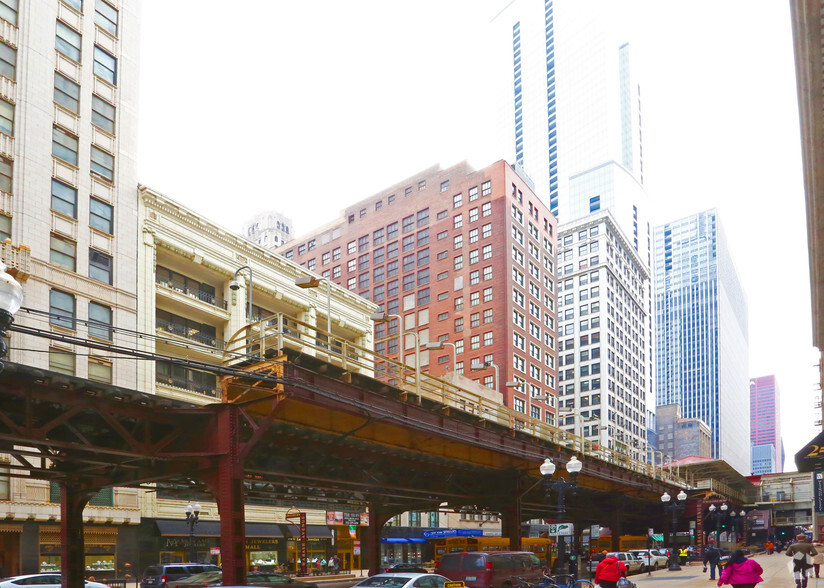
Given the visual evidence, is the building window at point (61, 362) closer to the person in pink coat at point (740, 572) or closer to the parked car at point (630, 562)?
the parked car at point (630, 562)

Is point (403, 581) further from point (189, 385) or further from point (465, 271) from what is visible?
point (465, 271)

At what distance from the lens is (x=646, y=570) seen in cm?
5622

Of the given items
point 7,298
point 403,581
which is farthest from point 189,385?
point 7,298

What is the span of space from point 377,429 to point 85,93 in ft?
117

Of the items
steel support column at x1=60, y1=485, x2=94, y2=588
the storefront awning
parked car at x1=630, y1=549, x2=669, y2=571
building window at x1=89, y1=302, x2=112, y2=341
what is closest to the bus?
parked car at x1=630, y1=549, x2=669, y2=571

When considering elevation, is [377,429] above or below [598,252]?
below

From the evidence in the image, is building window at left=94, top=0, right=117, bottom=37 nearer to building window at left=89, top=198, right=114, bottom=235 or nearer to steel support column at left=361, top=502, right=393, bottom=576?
building window at left=89, top=198, right=114, bottom=235

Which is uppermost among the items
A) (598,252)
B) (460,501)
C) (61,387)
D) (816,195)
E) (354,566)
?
(598,252)

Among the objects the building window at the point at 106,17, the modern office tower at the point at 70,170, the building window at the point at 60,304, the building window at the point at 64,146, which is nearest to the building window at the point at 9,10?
the modern office tower at the point at 70,170

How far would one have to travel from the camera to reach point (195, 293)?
59.2 meters

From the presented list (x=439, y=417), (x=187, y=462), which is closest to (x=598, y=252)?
(x=439, y=417)

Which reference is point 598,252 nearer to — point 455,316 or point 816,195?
point 455,316

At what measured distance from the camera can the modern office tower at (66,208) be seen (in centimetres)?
4541

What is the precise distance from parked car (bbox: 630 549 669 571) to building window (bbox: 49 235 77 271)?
135ft
